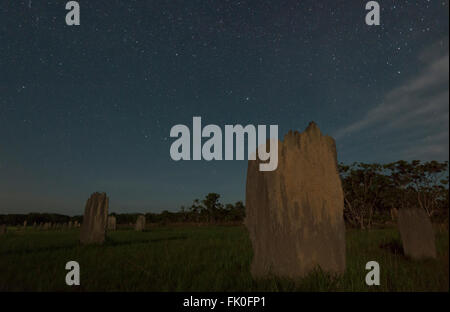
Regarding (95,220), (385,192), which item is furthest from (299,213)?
(385,192)

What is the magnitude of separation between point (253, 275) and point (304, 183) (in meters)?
1.66

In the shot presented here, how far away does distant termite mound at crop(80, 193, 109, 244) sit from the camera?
9992 millimetres

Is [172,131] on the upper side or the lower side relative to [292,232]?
upper

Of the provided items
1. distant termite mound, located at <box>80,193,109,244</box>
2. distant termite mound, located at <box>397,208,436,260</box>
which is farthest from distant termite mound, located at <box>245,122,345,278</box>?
distant termite mound, located at <box>80,193,109,244</box>

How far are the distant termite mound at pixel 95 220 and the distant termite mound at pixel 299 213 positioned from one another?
786cm

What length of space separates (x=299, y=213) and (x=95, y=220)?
8.91 m

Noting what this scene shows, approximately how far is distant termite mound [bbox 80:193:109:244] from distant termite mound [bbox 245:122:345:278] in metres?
7.86

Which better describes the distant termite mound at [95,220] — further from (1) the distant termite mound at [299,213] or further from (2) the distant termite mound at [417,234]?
(2) the distant termite mound at [417,234]

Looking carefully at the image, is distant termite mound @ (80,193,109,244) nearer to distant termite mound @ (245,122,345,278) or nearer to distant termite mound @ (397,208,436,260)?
distant termite mound @ (245,122,345,278)

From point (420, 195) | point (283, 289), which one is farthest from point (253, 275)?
point (420, 195)

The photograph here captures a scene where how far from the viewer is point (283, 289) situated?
3.43 metres

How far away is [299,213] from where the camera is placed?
410 centimetres

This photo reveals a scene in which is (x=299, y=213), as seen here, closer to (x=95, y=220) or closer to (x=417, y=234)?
(x=417, y=234)

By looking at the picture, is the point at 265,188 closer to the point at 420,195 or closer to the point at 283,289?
the point at 283,289
